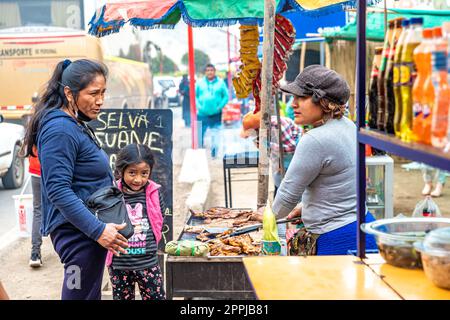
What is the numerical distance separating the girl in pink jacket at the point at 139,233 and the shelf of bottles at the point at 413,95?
2.07m

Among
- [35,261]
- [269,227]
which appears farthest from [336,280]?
[35,261]

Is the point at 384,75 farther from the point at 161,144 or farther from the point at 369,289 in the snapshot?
the point at 161,144

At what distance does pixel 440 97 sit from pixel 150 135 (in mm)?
4412

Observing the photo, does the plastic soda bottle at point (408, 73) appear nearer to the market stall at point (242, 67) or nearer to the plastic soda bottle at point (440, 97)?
the plastic soda bottle at point (440, 97)

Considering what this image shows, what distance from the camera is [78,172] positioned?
367 cm

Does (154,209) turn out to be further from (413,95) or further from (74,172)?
(413,95)

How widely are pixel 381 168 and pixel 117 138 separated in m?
2.68

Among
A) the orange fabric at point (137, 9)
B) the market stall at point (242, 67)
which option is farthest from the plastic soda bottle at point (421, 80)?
the orange fabric at point (137, 9)

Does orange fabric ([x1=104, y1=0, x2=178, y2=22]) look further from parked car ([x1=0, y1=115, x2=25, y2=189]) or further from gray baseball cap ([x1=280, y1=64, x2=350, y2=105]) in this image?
parked car ([x1=0, y1=115, x2=25, y2=189])

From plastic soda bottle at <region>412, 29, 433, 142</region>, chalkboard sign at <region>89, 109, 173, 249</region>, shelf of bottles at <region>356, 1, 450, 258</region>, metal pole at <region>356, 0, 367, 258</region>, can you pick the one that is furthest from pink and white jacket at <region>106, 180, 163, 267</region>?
plastic soda bottle at <region>412, 29, 433, 142</region>

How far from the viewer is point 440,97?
219cm

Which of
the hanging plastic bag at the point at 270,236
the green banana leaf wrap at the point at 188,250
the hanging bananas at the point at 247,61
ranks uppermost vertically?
the hanging bananas at the point at 247,61

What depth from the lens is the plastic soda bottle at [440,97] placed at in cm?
217

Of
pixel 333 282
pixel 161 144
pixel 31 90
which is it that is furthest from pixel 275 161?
pixel 31 90
